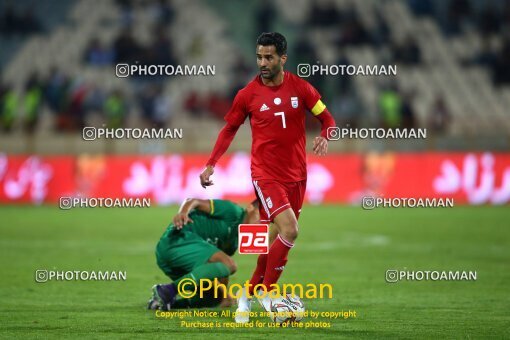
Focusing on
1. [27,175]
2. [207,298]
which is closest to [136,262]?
[207,298]

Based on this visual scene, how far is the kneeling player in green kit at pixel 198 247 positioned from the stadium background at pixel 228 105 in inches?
248

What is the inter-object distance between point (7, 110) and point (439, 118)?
39.2 ft

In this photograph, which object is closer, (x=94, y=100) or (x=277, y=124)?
(x=277, y=124)

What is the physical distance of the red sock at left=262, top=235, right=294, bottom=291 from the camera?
8.48m

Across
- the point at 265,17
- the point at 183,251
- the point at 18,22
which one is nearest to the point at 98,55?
the point at 18,22

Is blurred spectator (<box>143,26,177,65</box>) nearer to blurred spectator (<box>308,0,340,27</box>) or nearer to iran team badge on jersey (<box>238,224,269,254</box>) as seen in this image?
blurred spectator (<box>308,0,340,27</box>)

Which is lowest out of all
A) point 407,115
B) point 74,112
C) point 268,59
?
point 268,59

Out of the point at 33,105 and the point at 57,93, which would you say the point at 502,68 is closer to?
the point at 57,93

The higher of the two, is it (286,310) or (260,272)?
(260,272)

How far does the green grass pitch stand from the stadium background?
6.8 inches

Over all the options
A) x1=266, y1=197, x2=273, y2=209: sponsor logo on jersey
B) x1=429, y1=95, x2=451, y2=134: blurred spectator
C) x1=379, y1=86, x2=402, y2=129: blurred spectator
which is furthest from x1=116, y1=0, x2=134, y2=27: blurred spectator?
x1=266, y1=197, x2=273, y2=209: sponsor logo on jersey

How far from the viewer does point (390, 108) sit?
26.7 m

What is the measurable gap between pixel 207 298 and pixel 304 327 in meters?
1.43

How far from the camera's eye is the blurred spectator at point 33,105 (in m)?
27.0
